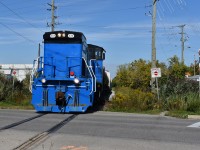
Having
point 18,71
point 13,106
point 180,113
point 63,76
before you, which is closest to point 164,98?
point 180,113

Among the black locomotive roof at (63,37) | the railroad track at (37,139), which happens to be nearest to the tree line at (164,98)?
the black locomotive roof at (63,37)

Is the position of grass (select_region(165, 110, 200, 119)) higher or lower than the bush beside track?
lower

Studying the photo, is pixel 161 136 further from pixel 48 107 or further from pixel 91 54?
pixel 91 54

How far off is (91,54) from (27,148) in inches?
575

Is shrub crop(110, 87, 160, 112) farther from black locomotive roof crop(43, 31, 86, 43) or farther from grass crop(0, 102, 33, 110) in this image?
grass crop(0, 102, 33, 110)

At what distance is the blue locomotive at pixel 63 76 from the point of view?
1862cm

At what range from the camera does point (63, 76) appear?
63.4 ft

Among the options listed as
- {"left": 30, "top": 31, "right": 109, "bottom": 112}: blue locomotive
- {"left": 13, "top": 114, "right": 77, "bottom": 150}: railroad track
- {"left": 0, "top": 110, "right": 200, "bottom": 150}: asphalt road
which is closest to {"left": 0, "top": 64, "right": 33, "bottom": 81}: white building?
{"left": 30, "top": 31, "right": 109, "bottom": 112}: blue locomotive

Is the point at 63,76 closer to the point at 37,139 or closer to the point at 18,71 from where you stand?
the point at 37,139

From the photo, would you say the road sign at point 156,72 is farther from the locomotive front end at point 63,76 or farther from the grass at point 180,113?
the locomotive front end at point 63,76

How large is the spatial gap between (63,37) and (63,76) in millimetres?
1983

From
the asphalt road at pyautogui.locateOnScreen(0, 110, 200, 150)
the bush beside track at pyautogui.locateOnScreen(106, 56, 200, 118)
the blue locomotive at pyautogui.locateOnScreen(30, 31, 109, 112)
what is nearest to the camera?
the asphalt road at pyautogui.locateOnScreen(0, 110, 200, 150)

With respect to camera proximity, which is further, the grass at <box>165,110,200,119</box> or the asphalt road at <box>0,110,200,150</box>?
the grass at <box>165,110,200,119</box>

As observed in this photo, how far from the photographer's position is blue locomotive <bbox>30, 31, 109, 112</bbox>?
18625mm
